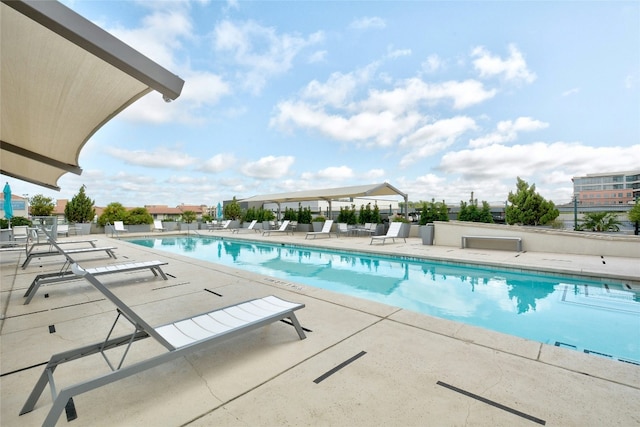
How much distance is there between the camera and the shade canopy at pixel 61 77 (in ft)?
6.56

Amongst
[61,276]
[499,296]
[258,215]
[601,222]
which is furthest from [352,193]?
[61,276]

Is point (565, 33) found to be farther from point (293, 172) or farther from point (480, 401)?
point (293, 172)

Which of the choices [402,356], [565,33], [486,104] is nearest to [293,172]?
[486,104]

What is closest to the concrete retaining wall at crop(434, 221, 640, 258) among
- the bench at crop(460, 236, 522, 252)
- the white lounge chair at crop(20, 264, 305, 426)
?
the bench at crop(460, 236, 522, 252)

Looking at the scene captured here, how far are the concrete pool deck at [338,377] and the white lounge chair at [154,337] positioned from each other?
21 cm

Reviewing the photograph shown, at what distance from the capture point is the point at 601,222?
1141 centimetres

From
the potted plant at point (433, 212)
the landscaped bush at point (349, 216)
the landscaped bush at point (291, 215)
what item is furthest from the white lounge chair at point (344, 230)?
the potted plant at point (433, 212)

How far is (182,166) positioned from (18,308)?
27.9m

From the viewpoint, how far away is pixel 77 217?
59.3 ft

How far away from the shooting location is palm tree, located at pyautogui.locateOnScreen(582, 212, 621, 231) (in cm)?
1114

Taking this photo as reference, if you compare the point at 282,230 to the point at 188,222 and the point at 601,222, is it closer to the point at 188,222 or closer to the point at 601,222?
the point at 188,222

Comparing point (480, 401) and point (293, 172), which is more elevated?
point (293, 172)

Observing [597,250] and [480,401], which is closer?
[480,401]

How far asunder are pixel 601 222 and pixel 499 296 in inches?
392
